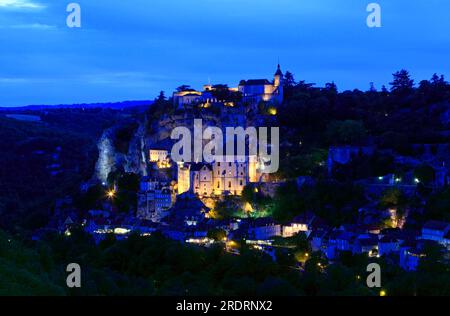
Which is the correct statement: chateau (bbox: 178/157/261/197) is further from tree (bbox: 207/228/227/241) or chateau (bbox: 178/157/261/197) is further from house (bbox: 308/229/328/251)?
house (bbox: 308/229/328/251)

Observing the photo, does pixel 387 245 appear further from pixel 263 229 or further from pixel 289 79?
pixel 289 79

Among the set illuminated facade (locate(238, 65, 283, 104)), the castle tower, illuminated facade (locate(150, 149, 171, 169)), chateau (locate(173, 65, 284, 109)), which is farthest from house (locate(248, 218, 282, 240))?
the castle tower

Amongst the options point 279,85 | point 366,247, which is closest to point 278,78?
point 279,85

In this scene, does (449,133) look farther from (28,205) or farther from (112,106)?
(112,106)

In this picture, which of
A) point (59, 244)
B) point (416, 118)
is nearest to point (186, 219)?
point (59, 244)

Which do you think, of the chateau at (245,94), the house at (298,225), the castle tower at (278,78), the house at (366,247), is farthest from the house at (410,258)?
the castle tower at (278,78)
